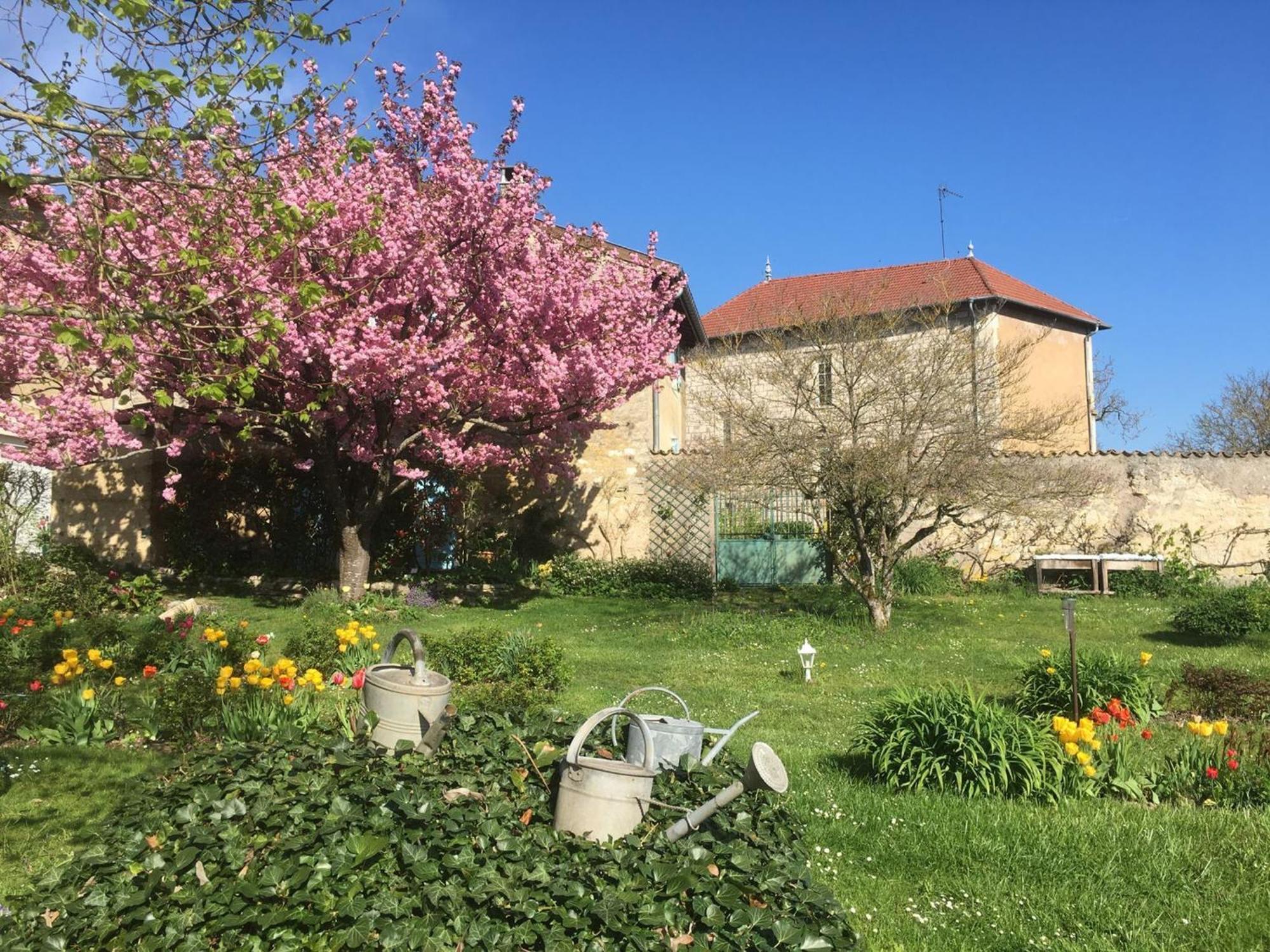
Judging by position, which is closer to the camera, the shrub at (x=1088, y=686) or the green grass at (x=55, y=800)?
the green grass at (x=55, y=800)

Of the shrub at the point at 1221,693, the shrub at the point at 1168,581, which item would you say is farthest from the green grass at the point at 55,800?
the shrub at the point at 1168,581

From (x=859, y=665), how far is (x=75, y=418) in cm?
955

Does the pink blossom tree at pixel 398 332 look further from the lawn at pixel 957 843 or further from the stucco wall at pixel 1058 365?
the stucco wall at pixel 1058 365

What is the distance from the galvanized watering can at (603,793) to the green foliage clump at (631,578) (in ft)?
38.3

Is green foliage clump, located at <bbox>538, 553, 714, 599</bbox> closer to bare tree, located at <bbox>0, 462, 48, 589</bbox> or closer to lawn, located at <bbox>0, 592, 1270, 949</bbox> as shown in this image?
lawn, located at <bbox>0, 592, 1270, 949</bbox>

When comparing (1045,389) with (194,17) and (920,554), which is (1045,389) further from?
(194,17)

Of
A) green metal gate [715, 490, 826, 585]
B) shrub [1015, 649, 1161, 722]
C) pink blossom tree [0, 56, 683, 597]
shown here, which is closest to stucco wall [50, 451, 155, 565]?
pink blossom tree [0, 56, 683, 597]

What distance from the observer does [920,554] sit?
16.6 meters

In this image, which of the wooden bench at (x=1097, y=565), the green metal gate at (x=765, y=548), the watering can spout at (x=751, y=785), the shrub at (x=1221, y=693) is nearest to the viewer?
the watering can spout at (x=751, y=785)

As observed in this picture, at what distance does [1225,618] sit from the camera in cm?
1042

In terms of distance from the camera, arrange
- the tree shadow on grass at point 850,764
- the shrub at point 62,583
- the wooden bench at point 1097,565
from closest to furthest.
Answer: the tree shadow on grass at point 850,764 → the shrub at point 62,583 → the wooden bench at point 1097,565

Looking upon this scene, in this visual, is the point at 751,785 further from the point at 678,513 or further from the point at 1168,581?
the point at 1168,581

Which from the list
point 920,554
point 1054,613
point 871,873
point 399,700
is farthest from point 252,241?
point 920,554

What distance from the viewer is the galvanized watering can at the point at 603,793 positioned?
3.06 meters
